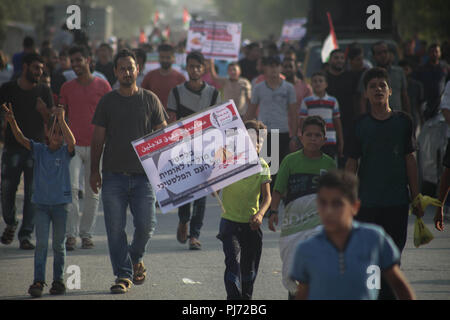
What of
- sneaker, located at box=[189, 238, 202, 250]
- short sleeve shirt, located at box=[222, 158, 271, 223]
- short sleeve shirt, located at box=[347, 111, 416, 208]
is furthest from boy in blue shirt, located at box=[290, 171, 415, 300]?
sneaker, located at box=[189, 238, 202, 250]

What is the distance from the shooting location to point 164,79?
439 inches

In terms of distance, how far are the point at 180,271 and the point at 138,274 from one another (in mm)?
622

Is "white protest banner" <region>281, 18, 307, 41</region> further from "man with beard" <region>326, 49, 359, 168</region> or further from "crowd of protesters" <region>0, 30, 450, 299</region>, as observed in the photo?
"crowd of protesters" <region>0, 30, 450, 299</region>

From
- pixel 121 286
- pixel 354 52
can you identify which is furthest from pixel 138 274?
pixel 354 52

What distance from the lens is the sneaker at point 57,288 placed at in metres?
7.20

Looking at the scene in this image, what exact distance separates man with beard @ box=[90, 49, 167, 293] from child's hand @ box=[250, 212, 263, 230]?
4.19ft

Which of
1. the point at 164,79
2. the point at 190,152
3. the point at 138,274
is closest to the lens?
the point at 190,152

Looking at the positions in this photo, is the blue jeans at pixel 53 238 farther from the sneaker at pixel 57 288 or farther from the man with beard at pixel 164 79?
the man with beard at pixel 164 79

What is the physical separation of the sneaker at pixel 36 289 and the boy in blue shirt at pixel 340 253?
338cm

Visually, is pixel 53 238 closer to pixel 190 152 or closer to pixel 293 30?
pixel 190 152

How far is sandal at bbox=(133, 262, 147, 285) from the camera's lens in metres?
7.54

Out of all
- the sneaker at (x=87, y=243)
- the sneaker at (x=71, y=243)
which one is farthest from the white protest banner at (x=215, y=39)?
the sneaker at (x=71, y=243)
